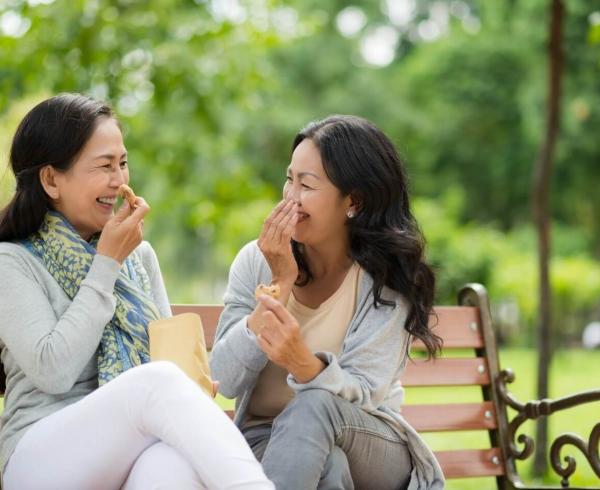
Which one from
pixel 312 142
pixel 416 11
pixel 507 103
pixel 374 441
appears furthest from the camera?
pixel 416 11

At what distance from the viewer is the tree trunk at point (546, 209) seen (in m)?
5.71

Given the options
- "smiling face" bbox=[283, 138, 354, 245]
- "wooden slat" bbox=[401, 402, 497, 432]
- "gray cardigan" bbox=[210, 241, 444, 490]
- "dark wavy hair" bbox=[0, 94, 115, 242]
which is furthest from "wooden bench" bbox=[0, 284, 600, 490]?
"dark wavy hair" bbox=[0, 94, 115, 242]

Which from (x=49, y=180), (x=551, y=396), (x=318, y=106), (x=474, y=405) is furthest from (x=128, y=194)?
(x=318, y=106)

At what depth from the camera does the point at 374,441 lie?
2818 millimetres

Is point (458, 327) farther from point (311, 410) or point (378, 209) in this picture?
point (311, 410)

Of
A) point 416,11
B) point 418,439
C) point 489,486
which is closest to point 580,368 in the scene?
point 489,486

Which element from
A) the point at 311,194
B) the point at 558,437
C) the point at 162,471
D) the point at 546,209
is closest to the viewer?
the point at 162,471

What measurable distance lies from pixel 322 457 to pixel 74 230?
964 mm

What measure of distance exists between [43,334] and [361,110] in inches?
878

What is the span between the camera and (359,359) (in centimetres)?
291

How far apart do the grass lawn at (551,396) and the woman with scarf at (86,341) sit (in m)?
2.66

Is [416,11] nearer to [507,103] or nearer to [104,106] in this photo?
[507,103]

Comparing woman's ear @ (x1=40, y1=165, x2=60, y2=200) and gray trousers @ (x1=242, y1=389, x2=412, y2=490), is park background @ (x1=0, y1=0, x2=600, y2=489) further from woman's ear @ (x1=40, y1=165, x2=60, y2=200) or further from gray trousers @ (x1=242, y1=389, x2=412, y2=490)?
gray trousers @ (x1=242, y1=389, x2=412, y2=490)

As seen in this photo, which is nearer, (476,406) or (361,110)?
(476,406)
